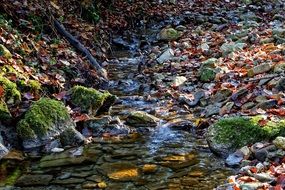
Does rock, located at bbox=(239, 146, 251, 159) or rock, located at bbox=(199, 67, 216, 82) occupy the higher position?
rock, located at bbox=(199, 67, 216, 82)

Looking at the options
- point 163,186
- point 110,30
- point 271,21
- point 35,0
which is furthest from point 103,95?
point 271,21

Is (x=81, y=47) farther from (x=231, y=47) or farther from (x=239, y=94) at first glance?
(x=239, y=94)

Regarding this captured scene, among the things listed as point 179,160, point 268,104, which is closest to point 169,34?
point 268,104

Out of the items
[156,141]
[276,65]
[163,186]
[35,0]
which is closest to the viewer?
[163,186]

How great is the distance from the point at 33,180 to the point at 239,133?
2346mm

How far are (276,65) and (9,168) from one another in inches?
176

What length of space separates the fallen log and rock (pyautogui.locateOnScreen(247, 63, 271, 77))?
2.77 metres

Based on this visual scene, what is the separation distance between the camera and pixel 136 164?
16.8ft

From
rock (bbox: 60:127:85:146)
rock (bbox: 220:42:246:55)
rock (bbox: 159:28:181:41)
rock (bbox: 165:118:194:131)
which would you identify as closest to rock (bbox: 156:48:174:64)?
rock (bbox: 220:42:246:55)

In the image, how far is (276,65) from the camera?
7387mm

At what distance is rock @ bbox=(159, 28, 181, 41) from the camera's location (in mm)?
12533

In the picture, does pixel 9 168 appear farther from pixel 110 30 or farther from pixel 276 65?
pixel 110 30

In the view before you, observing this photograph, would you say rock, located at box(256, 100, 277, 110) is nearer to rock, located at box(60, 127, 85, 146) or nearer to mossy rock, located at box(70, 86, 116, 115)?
mossy rock, located at box(70, 86, 116, 115)

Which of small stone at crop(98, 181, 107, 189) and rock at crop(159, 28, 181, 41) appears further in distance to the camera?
rock at crop(159, 28, 181, 41)
